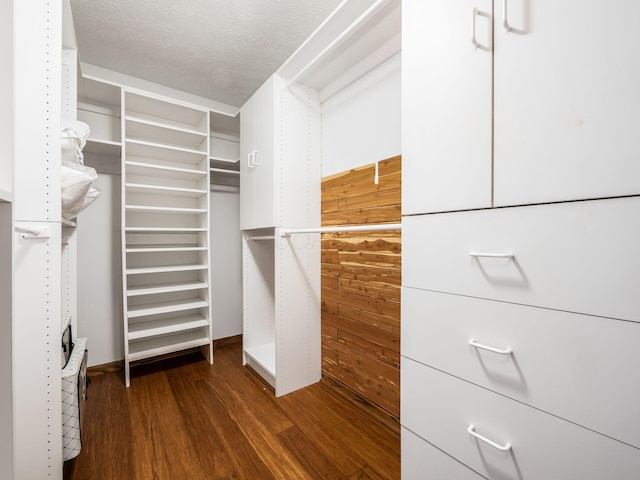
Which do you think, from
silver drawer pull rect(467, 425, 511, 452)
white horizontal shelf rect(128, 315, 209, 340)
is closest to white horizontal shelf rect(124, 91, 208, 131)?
white horizontal shelf rect(128, 315, 209, 340)

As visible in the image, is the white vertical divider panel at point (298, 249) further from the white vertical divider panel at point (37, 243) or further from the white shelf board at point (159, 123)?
the white vertical divider panel at point (37, 243)

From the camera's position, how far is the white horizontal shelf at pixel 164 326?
6.73 ft

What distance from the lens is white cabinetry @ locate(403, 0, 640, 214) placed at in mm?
549

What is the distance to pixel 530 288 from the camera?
672 millimetres

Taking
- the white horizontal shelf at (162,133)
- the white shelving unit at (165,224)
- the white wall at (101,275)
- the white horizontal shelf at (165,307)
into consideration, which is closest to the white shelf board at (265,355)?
the white shelving unit at (165,224)

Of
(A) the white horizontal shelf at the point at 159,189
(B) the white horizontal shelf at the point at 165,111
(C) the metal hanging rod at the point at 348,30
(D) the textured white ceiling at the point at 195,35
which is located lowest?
(A) the white horizontal shelf at the point at 159,189

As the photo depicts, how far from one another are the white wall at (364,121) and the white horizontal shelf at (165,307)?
1.54m

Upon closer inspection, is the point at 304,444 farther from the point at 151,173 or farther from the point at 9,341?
the point at 151,173

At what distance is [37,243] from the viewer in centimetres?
96

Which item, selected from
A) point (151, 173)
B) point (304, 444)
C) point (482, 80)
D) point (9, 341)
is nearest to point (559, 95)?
point (482, 80)

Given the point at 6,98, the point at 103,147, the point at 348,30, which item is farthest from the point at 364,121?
the point at 103,147

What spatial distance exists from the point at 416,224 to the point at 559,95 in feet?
1.55

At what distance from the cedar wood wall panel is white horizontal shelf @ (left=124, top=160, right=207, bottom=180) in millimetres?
1163

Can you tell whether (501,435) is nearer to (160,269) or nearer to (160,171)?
(160,269)
